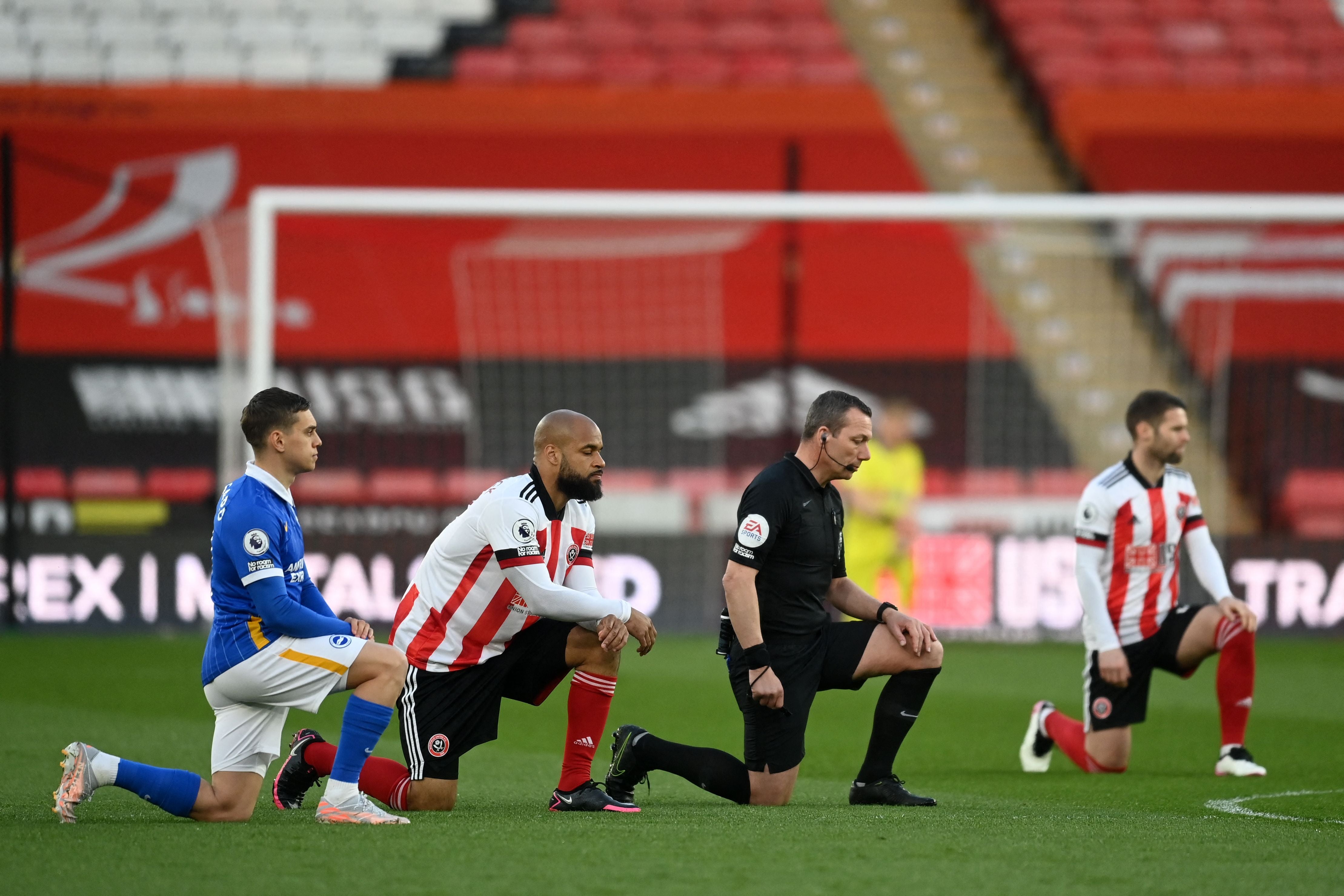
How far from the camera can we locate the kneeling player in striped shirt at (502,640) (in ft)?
17.8

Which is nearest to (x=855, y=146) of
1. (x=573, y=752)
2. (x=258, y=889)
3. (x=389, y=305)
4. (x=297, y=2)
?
(x=389, y=305)

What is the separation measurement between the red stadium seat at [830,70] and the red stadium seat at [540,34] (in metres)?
2.62

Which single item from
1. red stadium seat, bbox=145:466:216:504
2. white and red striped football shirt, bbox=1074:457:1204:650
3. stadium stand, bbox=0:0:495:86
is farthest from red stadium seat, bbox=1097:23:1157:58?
white and red striped football shirt, bbox=1074:457:1204:650

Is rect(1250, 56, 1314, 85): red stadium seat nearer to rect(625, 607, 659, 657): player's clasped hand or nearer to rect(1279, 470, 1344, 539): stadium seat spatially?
rect(1279, 470, 1344, 539): stadium seat

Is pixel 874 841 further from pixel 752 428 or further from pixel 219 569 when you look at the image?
pixel 752 428

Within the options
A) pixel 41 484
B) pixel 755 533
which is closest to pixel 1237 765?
pixel 755 533

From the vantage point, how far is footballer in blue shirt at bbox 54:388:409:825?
501 cm

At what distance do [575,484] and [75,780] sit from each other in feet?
5.90

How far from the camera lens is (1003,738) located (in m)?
7.98

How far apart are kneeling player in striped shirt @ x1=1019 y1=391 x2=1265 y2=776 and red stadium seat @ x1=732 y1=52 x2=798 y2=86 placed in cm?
1074

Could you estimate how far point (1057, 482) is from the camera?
14.3 meters

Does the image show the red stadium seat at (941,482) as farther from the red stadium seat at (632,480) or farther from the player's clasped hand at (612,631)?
the player's clasped hand at (612,631)

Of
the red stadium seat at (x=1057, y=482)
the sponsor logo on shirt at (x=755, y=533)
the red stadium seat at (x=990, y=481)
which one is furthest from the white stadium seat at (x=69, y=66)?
the sponsor logo on shirt at (x=755, y=533)

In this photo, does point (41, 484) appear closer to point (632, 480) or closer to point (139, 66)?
point (139, 66)
